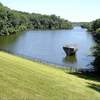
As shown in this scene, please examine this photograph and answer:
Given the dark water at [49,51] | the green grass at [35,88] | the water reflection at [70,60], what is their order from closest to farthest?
the green grass at [35,88], the dark water at [49,51], the water reflection at [70,60]

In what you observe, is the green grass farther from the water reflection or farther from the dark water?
the water reflection

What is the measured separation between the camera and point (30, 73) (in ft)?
83.7

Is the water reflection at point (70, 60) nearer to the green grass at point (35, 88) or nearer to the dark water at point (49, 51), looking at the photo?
the dark water at point (49, 51)

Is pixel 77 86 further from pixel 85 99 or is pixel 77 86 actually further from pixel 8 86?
pixel 8 86

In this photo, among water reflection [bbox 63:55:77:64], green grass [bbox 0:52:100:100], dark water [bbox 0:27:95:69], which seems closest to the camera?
green grass [bbox 0:52:100:100]

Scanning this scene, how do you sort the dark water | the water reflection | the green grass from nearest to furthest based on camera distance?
the green grass → the dark water → the water reflection

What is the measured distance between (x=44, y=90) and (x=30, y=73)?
540cm

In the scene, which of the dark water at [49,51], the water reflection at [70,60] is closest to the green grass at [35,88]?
the dark water at [49,51]

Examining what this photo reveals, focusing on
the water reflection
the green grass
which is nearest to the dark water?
the water reflection

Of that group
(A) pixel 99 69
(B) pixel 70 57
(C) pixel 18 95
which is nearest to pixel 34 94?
(C) pixel 18 95

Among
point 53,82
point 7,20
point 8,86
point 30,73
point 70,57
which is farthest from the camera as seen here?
point 7,20

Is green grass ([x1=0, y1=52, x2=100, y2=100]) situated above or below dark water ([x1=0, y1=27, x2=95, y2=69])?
above

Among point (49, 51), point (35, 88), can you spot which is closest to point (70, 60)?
point (49, 51)

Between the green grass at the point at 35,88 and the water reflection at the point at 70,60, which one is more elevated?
the green grass at the point at 35,88
